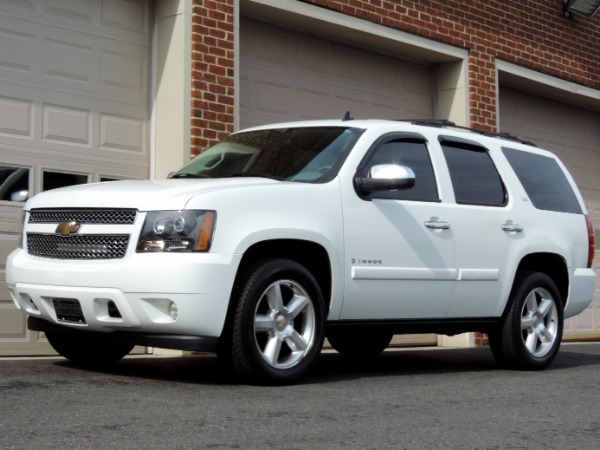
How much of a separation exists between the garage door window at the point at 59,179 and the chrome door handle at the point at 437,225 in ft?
11.9

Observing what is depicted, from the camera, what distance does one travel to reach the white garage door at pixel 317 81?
1173cm

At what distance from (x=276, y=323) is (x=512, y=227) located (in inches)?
102

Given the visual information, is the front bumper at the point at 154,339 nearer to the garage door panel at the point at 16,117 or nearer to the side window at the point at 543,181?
→ the garage door panel at the point at 16,117

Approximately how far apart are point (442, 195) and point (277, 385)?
2144 millimetres

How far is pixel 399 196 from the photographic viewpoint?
7.74 m

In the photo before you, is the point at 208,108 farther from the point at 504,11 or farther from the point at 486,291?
the point at 504,11

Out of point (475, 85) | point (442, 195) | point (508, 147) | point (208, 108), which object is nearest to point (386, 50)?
point (475, 85)

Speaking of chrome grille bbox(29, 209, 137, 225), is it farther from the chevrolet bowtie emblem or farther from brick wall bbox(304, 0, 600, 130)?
brick wall bbox(304, 0, 600, 130)

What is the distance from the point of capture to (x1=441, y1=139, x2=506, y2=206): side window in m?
8.36

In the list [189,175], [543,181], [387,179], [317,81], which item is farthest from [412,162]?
[317,81]

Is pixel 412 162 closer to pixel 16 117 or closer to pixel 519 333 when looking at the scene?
pixel 519 333

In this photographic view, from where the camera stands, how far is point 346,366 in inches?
350

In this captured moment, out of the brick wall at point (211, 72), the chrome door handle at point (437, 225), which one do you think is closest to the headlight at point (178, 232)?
the chrome door handle at point (437, 225)

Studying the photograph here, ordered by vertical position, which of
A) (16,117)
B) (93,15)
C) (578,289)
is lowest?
(578,289)
